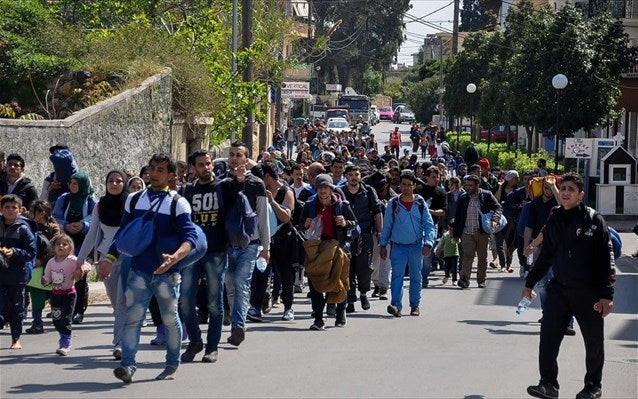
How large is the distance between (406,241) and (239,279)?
12.0 feet

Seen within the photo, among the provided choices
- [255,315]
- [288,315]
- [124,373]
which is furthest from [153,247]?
[288,315]

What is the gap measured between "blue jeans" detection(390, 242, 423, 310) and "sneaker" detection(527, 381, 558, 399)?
5361 millimetres

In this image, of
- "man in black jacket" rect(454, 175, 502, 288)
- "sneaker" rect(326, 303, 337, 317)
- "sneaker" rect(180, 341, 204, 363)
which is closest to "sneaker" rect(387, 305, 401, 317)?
"sneaker" rect(326, 303, 337, 317)

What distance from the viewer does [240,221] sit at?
11.2 metres

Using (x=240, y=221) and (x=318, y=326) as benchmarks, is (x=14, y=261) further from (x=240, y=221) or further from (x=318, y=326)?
(x=318, y=326)

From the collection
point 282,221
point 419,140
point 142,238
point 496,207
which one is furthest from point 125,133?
point 419,140

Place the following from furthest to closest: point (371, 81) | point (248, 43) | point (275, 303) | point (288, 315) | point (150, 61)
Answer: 1. point (371, 81)
2. point (248, 43)
3. point (150, 61)
4. point (275, 303)
5. point (288, 315)

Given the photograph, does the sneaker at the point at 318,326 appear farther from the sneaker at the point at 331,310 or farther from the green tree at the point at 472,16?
the green tree at the point at 472,16

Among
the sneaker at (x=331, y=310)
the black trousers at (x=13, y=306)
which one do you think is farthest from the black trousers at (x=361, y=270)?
the black trousers at (x=13, y=306)

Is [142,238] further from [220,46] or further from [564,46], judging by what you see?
[564,46]

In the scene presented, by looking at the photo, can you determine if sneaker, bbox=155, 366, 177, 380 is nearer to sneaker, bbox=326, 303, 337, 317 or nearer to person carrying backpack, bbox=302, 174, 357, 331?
person carrying backpack, bbox=302, 174, 357, 331

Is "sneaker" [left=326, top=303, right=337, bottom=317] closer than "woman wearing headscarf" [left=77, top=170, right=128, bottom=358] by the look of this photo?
No

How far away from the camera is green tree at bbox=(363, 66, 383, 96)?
4909 inches

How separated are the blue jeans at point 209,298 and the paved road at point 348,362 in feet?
0.91
